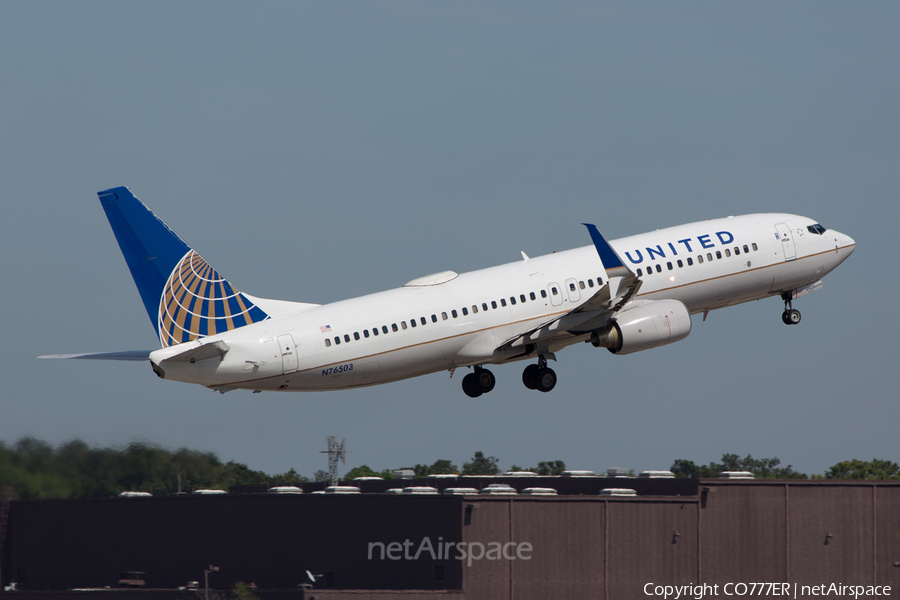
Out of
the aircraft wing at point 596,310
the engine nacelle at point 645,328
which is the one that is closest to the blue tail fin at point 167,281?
the aircraft wing at point 596,310

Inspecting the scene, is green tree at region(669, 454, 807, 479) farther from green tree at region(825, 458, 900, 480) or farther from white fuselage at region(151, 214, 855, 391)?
white fuselage at region(151, 214, 855, 391)

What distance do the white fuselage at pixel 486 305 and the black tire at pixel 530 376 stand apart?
1156mm

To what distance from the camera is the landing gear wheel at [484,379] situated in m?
52.0

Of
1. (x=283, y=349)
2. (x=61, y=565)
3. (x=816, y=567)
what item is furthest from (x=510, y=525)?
(x=61, y=565)

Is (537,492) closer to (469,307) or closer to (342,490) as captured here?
(342,490)

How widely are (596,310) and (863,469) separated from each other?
75048 millimetres

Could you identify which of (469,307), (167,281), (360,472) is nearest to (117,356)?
(167,281)

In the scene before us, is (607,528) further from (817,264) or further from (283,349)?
(283,349)

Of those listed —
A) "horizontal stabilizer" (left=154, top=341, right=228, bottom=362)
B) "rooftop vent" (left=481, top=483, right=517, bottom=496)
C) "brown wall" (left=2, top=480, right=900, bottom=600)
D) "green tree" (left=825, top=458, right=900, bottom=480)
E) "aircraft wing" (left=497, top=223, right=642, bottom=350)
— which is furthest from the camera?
"green tree" (left=825, top=458, right=900, bottom=480)

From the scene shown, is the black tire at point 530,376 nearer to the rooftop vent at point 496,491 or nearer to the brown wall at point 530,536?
the brown wall at point 530,536

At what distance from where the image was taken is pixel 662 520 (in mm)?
63750

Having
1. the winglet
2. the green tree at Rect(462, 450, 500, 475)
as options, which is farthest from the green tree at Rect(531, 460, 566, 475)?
the winglet

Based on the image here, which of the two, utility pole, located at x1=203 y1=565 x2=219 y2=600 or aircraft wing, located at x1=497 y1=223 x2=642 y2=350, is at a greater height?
aircraft wing, located at x1=497 y1=223 x2=642 y2=350

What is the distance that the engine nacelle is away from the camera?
4925cm
